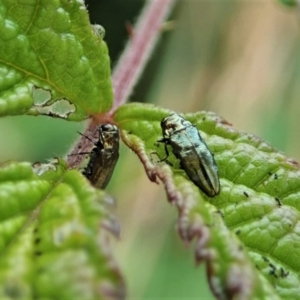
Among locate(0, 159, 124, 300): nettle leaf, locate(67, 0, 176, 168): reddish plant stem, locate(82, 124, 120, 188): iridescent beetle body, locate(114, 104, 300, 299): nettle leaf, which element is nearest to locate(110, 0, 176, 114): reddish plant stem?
locate(67, 0, 176, 168): reddish plant stem

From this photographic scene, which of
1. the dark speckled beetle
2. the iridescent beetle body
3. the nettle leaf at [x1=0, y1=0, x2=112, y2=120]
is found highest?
the nettle leaf at [x1=0, y1=0, x2=112, y2=120]

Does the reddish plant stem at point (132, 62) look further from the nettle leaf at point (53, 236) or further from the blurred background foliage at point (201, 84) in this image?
the blurred background foliage at point (201, 84)

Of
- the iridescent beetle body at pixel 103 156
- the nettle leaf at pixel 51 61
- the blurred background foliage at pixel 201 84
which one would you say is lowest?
the blurred background foliage at pixel 201 84

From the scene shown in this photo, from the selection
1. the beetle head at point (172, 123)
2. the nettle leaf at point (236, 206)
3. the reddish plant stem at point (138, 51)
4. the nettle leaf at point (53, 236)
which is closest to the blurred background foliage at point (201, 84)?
the reddish plant stem at point (138, 51)

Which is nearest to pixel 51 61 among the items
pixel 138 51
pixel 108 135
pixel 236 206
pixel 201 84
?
pixel 108 135

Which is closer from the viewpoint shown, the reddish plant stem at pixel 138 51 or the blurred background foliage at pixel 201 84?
the reddish plant stem at pixel 138 51

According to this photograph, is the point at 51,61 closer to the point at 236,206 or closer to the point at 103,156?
the point at 103,156

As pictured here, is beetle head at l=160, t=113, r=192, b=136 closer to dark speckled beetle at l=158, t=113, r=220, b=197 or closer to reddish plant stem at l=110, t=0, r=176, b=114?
dark speckled beetle at l=158, t=113, r=220, b=197
